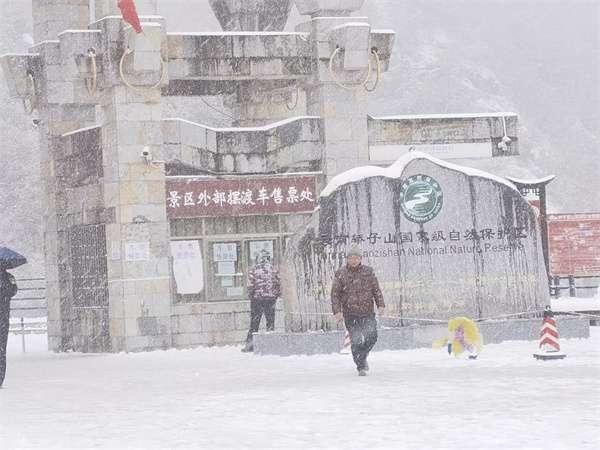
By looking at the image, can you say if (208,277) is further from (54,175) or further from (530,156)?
(530,156)

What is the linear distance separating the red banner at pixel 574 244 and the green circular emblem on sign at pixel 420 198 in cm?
1376

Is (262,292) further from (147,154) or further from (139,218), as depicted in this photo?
(147,154)

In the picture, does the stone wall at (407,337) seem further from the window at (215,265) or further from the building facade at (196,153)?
the window at (215,265)

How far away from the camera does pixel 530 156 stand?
12144cm

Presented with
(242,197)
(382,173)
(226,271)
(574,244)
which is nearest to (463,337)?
(382,173)

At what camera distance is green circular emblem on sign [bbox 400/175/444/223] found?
25281 millimetres

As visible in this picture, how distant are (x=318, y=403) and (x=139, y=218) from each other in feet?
45.1

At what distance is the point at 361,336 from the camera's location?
778 inches

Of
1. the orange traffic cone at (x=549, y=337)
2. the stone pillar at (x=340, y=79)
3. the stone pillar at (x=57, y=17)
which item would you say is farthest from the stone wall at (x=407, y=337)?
the stone pillar at (x=57, y=17)

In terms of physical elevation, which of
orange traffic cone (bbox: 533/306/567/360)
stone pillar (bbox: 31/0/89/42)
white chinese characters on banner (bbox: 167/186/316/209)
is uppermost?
stone pillar (bbox: 31/0/89/42)

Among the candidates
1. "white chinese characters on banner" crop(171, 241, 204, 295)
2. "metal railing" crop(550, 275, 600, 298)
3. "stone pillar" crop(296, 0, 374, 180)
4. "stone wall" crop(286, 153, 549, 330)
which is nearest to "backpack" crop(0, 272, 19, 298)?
"stone wall" crop(286, 153, 549, 330)

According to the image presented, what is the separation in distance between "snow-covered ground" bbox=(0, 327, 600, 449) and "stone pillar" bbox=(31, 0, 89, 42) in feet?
33.5

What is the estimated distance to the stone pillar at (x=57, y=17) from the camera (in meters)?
32.4

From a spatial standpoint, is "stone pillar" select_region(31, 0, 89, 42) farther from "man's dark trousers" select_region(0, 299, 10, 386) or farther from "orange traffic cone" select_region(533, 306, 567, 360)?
"orange traffic cone" select_region(533, 306, 567, 360)
